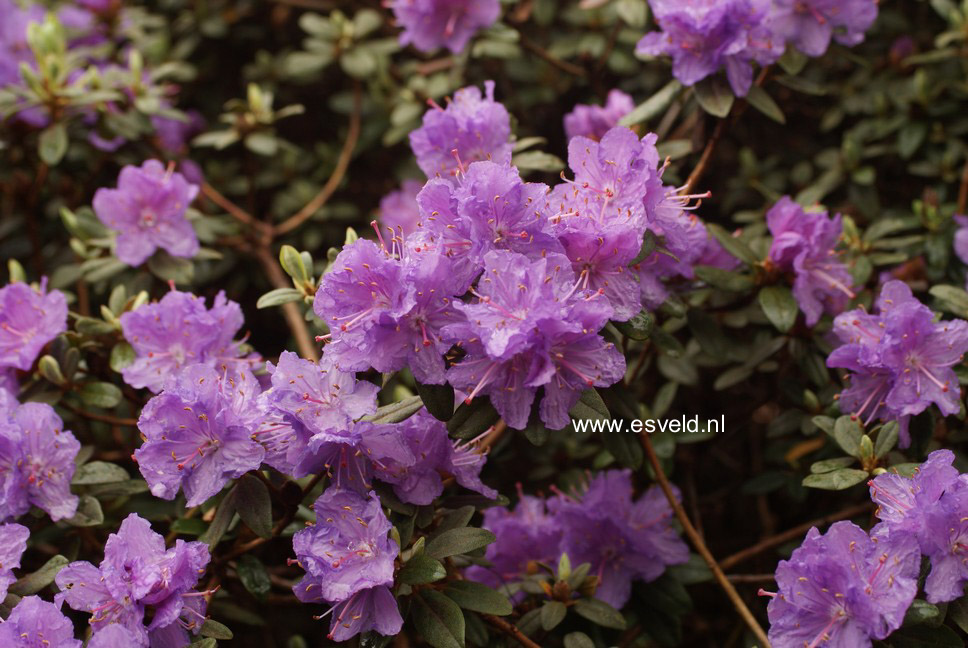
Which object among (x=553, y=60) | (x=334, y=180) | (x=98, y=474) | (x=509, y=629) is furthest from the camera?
(x=334, y=180)

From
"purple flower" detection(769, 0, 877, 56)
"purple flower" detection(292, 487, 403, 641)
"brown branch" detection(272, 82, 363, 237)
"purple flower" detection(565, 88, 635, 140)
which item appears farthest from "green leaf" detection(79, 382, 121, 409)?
"purple flower" detection(769, 0, 877, 56)

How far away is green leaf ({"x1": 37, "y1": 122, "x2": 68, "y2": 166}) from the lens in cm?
238

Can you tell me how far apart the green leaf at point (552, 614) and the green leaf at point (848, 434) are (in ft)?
1.88

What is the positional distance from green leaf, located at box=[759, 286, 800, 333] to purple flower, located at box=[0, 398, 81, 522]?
131 centimetres

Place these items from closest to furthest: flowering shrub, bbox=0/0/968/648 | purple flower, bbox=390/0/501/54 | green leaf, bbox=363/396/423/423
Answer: flowering shrub, bbox=0/0/968/648 < green leaf, bbox=363/396/423/423 < purple flower, bbox=390/0/501/54

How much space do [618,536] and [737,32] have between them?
1.03m

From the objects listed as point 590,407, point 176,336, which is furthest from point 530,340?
point 176,336

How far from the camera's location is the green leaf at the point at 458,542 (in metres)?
1.58

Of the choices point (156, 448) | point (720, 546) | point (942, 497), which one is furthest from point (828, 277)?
point (156, 448)

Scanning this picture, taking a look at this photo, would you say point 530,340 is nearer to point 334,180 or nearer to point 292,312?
point 292,312

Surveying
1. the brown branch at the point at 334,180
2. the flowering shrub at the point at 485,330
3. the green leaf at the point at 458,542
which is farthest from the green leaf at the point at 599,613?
the brown branch at the point at 334,180

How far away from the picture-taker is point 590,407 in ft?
5.07

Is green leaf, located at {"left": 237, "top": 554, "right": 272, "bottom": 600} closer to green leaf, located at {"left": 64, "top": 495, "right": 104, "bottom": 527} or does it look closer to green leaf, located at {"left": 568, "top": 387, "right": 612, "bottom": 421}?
green leaf, located at {"left": 64, "top": 495, "right": 104, "bottom": 527}

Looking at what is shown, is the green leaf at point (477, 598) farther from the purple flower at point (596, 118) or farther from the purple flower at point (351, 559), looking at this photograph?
the purple flower at point (596, 118)
